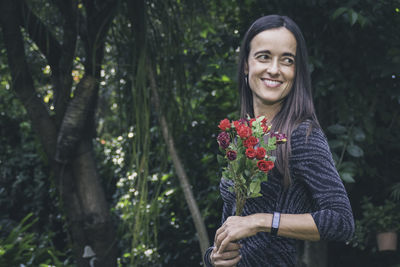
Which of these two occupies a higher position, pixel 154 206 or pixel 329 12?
pixel 329 12

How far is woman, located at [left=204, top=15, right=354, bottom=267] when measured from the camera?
1.14 meters

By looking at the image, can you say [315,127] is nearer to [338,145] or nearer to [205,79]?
[338,145]

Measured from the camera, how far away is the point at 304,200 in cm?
128

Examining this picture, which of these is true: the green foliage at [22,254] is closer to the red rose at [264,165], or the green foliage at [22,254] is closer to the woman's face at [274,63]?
the woman's face at [274,63]

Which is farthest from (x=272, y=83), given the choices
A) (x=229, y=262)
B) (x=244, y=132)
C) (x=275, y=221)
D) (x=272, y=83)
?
(x=229, y=262)

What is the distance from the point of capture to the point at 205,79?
3.23 meters

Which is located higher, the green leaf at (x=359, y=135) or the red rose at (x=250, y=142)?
the green leaf at (x=359, y=135)

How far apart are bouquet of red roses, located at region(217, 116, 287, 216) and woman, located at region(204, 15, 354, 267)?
7 cm

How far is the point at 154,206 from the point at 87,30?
1043mm

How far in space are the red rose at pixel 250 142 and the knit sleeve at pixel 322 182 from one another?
15 centimetres

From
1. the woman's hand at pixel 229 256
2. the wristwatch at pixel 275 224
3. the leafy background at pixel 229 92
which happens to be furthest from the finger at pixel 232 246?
the leafy background at pixel 229 92

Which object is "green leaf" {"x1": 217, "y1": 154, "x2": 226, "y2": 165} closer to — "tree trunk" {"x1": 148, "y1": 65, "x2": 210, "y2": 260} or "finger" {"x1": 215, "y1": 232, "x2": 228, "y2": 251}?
"finger" {"x1": 215, "y1": 232, "x2": 228, "y2": 251}

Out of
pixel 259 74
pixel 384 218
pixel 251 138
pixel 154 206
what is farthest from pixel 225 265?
pixel 384 218

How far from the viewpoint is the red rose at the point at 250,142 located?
1135 mm
